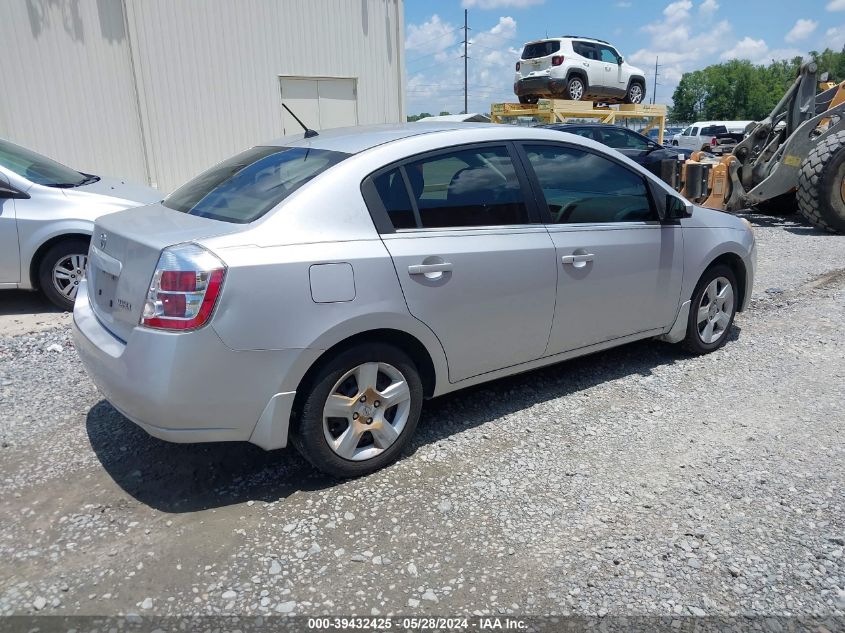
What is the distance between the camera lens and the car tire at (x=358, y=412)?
3.07 meters

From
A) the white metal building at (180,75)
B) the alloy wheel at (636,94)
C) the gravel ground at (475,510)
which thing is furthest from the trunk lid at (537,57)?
the gravel ground at (475,510)

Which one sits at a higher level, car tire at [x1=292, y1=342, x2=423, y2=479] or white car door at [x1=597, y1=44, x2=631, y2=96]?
white car door at [x1=597, y1=44, x2=631, y2=96]

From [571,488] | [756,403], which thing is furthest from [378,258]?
[756,403]

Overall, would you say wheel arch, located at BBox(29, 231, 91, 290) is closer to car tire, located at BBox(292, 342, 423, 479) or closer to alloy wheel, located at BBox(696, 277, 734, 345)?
car tire, located at BBox(292, 342, 423, 479)

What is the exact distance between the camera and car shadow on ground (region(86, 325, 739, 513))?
3.22 metres

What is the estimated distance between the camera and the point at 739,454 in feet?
11.7

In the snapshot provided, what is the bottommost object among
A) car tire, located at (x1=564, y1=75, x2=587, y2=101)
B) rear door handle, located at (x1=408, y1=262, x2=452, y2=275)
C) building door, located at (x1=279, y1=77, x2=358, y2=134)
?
rear door handle, located at (x1=408, y1=262, x2=452, y2=275)

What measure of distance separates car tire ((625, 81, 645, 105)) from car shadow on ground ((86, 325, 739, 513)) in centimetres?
2087

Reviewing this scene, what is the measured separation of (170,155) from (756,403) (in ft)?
35.2

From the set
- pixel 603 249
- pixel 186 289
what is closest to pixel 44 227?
pixel 186 289

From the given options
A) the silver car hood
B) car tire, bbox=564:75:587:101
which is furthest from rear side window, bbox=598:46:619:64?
the silver car hood

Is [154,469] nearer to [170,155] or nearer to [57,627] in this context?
[57,627]

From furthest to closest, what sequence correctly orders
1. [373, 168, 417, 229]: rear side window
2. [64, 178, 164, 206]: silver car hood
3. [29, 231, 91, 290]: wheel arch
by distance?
[64, 178, 164, 206]: silver car hood → [29, 231, 91, 290]: wheel arch → [373, 168, 417, 229]: rear side window

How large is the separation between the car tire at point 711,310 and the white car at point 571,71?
16872mm
